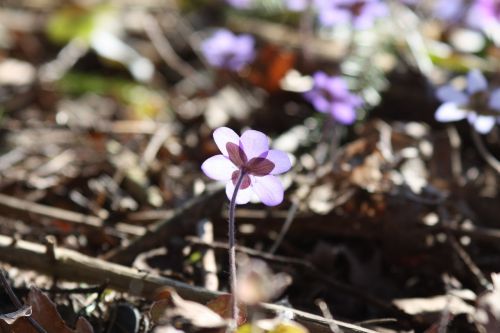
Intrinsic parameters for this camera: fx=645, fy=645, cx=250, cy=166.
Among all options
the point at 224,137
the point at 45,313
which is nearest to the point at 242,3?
the point at 224,137

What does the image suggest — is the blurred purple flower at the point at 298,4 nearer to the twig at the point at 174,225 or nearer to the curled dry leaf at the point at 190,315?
the twig at the point at 174,225

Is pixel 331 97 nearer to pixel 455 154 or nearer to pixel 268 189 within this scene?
pixel 455 154

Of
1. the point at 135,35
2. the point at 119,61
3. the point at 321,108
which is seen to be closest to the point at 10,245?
the point at 321,108

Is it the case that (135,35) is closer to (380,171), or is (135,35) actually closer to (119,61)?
(119,61)

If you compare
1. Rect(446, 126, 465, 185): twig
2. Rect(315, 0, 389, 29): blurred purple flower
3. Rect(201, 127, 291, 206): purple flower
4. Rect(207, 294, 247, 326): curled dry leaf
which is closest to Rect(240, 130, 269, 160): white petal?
Result: Rect(201, 127, 291, 206): purple flower

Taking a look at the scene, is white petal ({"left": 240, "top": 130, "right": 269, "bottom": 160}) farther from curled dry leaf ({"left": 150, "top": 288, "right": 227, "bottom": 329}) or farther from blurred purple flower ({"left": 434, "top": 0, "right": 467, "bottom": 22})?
blurred purple flower ({"left": 434, "top": 0, "right": 467, "bottom": 22})

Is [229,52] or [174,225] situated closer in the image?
[174,225]
